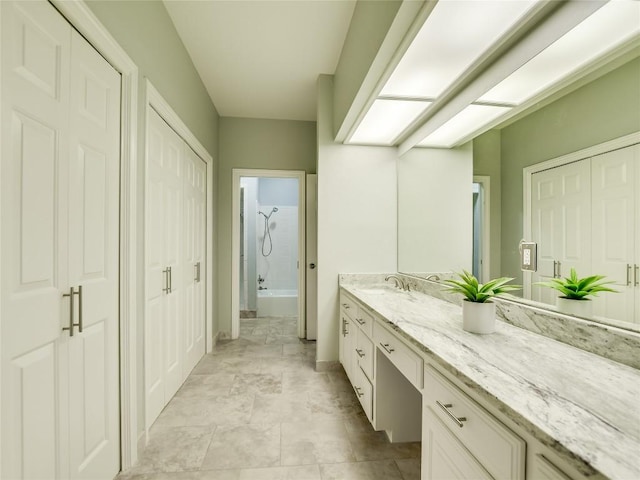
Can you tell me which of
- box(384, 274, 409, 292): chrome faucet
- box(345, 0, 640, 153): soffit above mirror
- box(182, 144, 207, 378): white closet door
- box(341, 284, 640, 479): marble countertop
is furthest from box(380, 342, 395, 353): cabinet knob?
box(182, 144, 207, 378): white closet door

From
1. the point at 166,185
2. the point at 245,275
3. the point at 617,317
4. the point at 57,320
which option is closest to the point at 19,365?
the point at 57,320

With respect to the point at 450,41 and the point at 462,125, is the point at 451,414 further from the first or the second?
the point at 462,125

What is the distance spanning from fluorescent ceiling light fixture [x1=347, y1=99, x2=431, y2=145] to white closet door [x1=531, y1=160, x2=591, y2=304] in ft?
3.37

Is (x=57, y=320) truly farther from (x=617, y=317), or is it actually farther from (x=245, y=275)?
(x=245, y=275)

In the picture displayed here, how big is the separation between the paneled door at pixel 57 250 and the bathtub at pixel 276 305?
129 inches

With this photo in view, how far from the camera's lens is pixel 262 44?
7.84 ft

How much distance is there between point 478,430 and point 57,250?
153 cm

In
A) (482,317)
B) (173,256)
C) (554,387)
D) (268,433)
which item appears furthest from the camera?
(173,256)

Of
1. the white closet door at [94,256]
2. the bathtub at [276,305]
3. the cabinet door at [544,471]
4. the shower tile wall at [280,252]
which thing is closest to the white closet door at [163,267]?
the white closet door at [94,256]

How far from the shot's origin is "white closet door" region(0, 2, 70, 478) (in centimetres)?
89

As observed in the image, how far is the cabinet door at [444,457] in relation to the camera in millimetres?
A: 804

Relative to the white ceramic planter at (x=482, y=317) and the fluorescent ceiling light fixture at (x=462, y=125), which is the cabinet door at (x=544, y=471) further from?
the fluorescent ceiling light fixture at (x=462, y=125)

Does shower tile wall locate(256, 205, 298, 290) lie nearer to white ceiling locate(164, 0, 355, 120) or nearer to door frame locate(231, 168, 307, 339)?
door frame locate(231, 168, 307, 339)

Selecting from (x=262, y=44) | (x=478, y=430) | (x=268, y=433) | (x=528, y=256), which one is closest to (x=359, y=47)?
(x=262, y=44)
